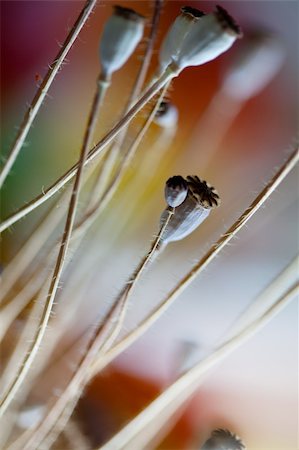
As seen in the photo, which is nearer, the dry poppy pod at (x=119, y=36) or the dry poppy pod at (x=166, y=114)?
the dry poppy pod at (x=119, y=36)

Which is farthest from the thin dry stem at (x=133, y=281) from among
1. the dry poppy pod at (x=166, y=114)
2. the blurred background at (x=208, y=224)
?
the blurred background at (x=208, y=224)

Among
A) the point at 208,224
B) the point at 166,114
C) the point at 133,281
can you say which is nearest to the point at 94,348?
the point at 133,281

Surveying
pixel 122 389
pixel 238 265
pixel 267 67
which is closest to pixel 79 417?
pixel 122 389

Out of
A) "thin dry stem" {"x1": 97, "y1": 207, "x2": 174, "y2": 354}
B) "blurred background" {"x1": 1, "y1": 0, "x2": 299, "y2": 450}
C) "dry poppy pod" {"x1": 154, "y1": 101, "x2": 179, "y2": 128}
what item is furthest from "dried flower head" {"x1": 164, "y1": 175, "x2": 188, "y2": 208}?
"blurred background" {"x1": 1, "y1": 0, "x2": 299, "y2": 450}

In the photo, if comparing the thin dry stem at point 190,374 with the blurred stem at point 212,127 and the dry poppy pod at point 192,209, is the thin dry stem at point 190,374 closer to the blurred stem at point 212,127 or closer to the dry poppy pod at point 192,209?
the dry poppy pod at point 192,209

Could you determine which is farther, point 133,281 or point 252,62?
point 252,62

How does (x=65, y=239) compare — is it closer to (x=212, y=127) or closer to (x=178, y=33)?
(x=178, y=33)
